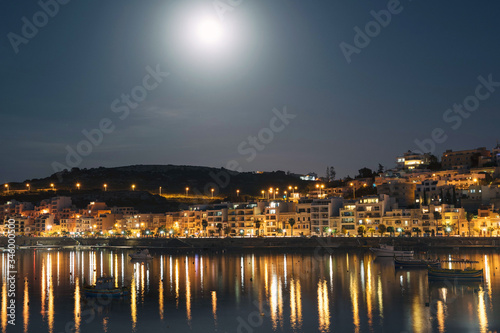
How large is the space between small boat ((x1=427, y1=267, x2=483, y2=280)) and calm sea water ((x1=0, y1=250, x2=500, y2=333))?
889 mm

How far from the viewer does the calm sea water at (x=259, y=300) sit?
29969 mm

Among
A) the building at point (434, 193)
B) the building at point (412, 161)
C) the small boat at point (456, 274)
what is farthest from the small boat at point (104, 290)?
the building at point (412, 161)

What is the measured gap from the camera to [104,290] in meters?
39.4

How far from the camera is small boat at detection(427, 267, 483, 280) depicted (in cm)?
4372

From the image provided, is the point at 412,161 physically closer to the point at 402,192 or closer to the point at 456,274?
the point at 402,192

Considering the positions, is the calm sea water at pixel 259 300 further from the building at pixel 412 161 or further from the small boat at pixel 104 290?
the building at pixel 412 161

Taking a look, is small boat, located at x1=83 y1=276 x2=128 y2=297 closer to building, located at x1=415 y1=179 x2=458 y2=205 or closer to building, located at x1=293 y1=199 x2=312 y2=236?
building, located at x1=293 y1=199 x2=312 y2=236

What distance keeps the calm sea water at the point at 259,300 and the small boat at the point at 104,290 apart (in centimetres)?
70

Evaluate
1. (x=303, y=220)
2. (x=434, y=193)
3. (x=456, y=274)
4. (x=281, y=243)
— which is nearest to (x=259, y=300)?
(x=456, y=274)

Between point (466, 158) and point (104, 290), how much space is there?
102 meters

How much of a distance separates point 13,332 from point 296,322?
15440mm

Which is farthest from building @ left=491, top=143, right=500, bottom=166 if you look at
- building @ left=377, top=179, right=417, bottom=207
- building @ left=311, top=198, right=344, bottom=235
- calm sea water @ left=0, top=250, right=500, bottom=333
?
calm sea water @ left=0, top=250, right=500, bottom=333

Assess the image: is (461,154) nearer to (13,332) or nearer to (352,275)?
(352,275)

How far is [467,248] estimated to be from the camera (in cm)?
7444
